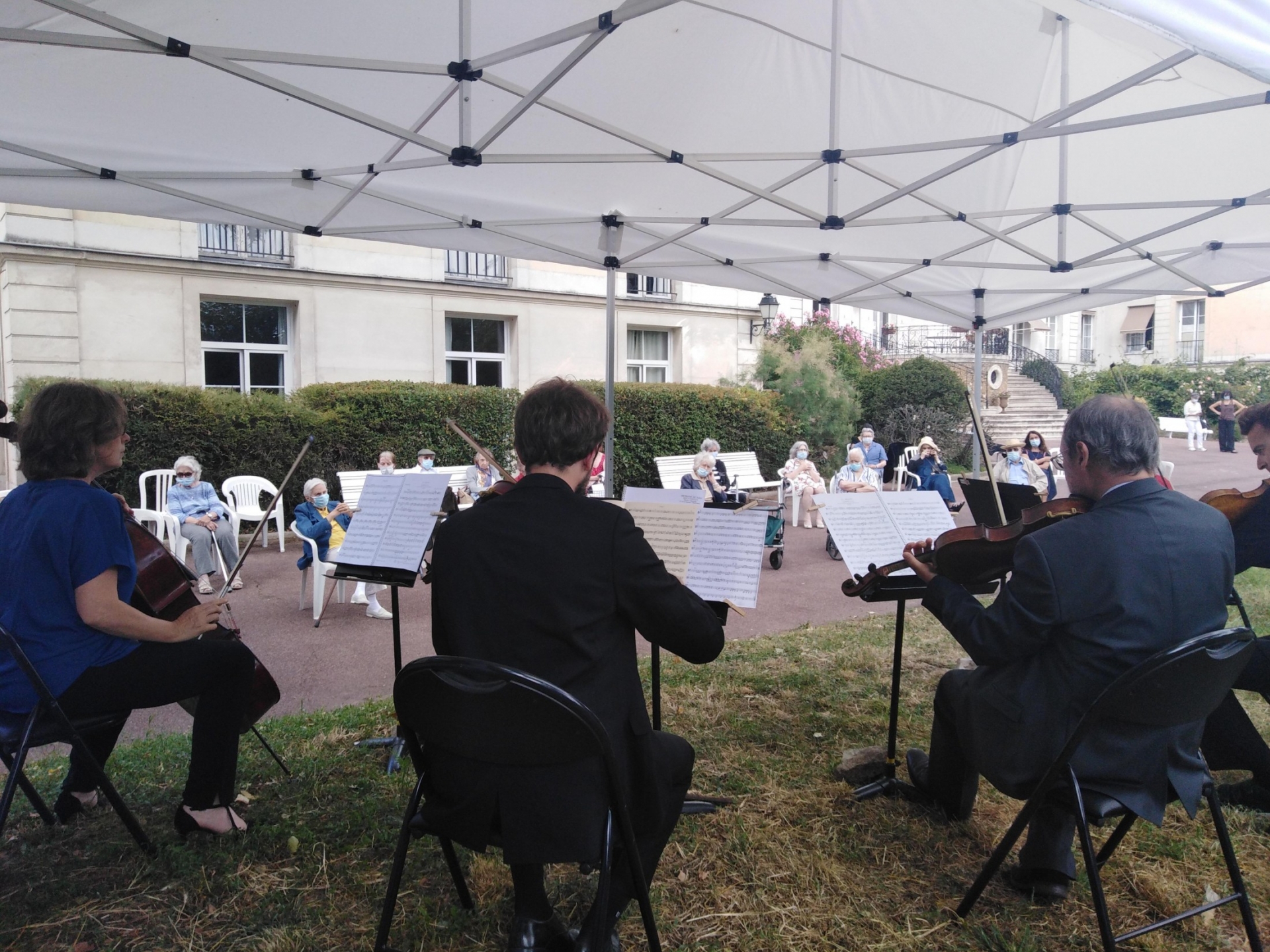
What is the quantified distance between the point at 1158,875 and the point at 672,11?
4.18 metres

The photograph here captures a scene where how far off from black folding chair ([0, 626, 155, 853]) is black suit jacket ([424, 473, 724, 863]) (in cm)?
124

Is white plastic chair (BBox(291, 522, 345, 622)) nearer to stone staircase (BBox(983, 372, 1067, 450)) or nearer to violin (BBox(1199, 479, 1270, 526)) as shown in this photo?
violin (BBox(1199, 479, 1270, 526))

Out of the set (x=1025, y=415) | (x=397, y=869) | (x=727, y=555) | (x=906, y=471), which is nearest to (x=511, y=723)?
(x=397, y=869)

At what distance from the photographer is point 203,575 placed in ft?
22.7


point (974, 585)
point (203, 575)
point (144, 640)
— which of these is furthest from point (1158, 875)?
point (203, 575)

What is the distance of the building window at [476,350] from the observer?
50.5ft

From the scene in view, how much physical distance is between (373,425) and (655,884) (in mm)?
9205

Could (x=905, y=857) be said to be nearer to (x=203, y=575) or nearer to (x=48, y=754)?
(x=48, y=754)

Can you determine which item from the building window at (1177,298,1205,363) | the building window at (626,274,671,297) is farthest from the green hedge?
the building window at (1177,298,1205,363)

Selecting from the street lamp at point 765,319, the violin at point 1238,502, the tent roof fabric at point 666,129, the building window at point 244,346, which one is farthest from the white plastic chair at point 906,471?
the building window at point 244,346

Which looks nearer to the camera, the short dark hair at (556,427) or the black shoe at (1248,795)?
the short dark hair at (556,427)

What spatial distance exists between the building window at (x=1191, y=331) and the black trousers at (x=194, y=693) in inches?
1770

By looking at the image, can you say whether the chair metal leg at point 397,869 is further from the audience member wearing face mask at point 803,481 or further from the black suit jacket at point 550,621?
the audience member wearing face mask at point 803,481

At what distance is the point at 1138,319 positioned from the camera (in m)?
40.9
